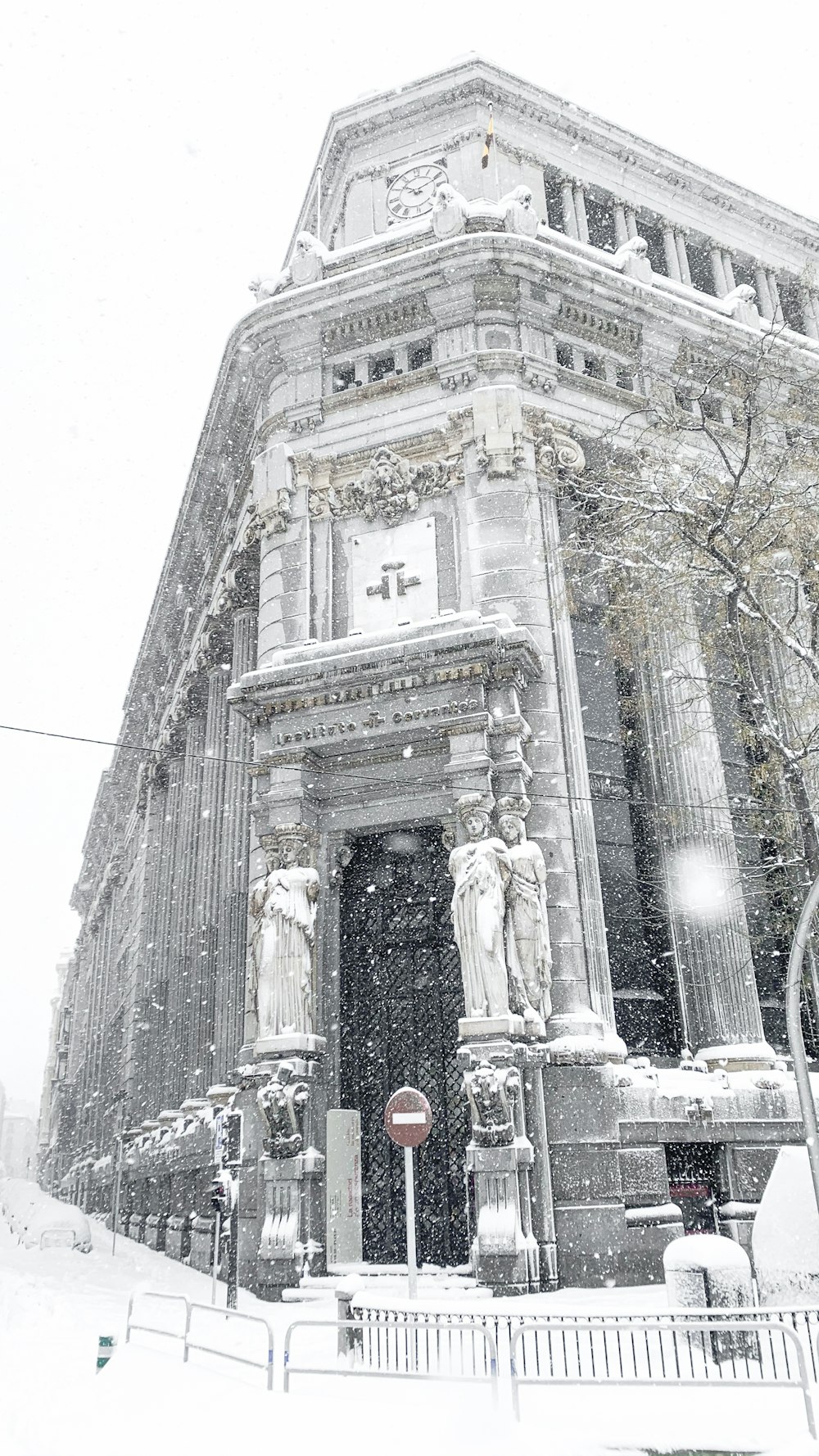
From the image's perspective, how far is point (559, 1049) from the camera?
58.2ft

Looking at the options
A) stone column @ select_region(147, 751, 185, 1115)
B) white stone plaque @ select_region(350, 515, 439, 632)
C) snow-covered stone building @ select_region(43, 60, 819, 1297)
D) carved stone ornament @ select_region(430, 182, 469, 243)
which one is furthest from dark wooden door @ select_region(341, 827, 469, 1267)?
carved stone ornament @ select_region(430, 182, 469, 243)

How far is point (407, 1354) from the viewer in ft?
32.4

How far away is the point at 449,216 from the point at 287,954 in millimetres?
15080

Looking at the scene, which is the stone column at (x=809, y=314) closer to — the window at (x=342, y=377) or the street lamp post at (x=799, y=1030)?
the window at (x=342, y=377)

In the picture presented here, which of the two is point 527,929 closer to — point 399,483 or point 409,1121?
point 409,1121

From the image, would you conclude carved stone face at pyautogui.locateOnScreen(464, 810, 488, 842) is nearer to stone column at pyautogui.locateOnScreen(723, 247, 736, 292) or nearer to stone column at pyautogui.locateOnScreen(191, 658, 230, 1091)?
stone column at pyautogui.locateOnScreen(191, 658, 230, 1091)

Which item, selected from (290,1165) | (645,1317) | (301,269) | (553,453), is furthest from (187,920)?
(645,1317)

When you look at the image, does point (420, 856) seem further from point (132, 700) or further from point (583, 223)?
point (132, 700)

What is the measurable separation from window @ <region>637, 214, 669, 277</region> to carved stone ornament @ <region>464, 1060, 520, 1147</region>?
76.1ft

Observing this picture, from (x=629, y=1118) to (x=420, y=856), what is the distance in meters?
5.89

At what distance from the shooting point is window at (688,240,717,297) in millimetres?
31875

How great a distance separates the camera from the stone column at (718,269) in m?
31.2

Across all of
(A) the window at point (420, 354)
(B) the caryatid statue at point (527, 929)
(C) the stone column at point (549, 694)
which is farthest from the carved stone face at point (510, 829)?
(A) the window at point (420, 354)

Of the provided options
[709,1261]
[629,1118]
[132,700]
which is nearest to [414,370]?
[629,1118]
